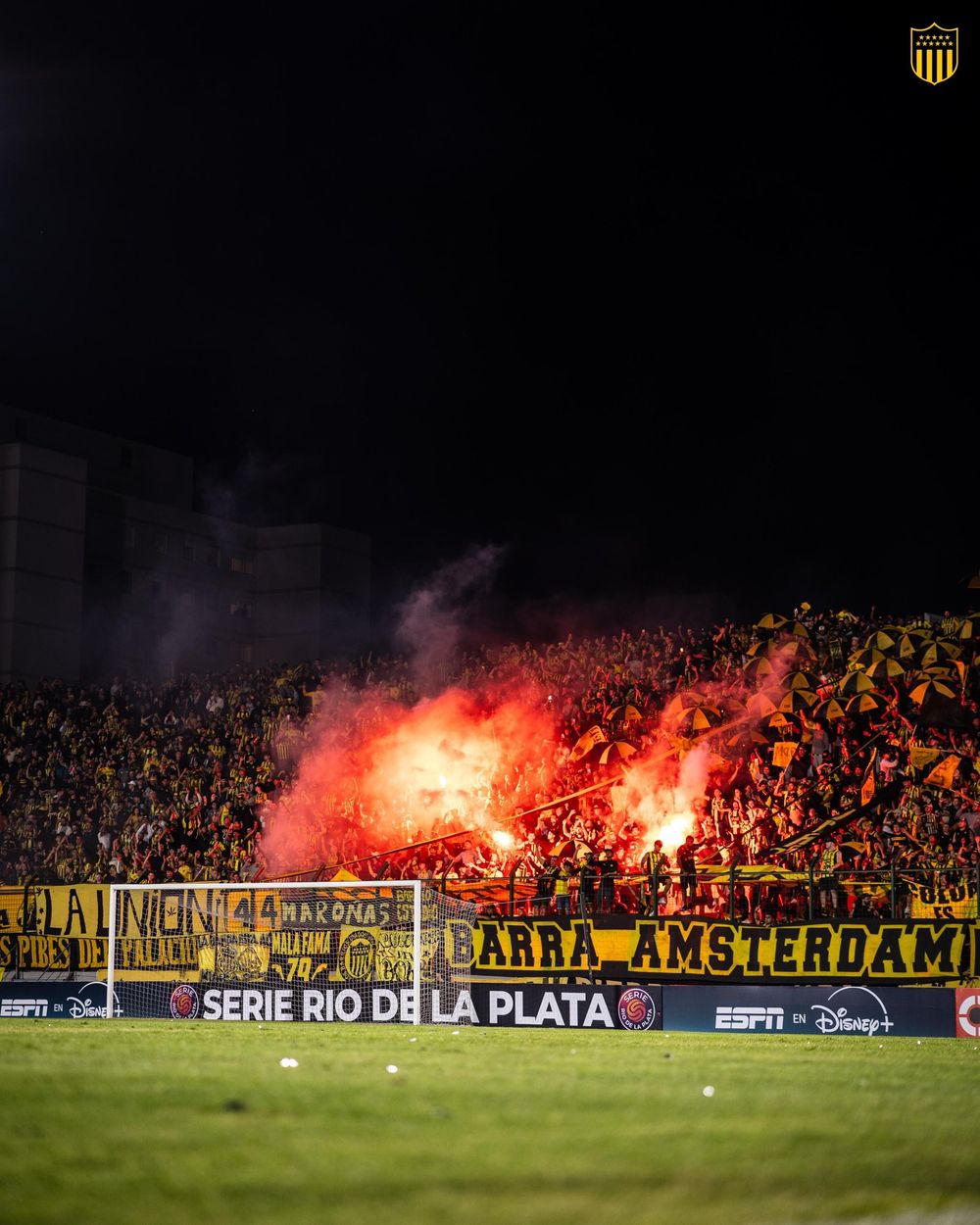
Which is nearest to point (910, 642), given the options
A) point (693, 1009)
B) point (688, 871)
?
point (688, 871)

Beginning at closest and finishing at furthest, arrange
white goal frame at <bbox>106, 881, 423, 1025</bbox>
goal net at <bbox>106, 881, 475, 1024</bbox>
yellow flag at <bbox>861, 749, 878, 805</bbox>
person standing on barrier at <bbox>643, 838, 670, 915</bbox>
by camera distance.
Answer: white goal frame at <bbox>106, 881, 423, 1025</bbox>
person standing on barrier at <bbox>643, 838, 670, 915</bbox>
goal net at <bbox>106, 881, 475, 1024</bbox>
yellow flag at <bbox>861, 749, 878, 805</bbox>

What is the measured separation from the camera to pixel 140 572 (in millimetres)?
51031

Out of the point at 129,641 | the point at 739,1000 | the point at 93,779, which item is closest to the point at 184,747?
the point at 93,779

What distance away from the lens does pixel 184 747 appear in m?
36.8

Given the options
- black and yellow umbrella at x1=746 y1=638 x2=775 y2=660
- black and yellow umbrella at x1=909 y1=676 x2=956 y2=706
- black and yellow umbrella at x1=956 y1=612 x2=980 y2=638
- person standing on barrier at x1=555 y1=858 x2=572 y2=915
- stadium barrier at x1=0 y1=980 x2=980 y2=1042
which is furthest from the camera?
black and yellow umbrella at x1=746 y1=638 x2=775 y2=660

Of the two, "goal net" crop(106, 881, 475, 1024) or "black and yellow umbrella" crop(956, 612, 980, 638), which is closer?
"goal net" crop(106, 881, 475, 1024)

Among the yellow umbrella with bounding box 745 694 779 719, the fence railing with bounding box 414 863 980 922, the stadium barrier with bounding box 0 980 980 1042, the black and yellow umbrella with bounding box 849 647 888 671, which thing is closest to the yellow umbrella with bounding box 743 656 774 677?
the yellow umbrella with bounding box 745 694 779 719

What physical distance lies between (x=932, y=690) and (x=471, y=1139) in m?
21.0

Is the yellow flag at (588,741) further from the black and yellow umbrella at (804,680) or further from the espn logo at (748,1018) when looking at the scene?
the espn logo at (748,1018)

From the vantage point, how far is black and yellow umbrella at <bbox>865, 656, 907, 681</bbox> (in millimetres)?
26797

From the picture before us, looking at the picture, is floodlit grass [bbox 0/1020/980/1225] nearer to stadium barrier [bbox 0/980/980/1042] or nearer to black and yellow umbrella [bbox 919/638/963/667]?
stadium barrier [bbox 0/980/980/1042]

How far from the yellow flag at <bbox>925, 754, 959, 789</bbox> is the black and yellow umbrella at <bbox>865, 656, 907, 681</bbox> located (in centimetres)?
222

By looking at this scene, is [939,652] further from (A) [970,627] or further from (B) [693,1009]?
(B) [693,1009]

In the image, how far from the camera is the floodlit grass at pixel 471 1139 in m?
5.75
